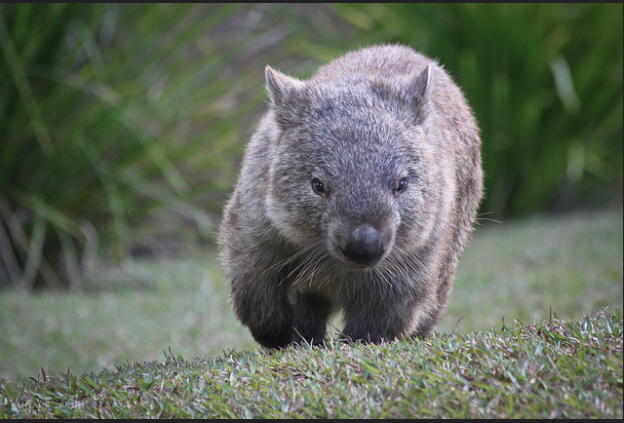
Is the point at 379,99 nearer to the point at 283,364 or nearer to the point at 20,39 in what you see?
the point at 283,364

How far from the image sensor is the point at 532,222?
28.3 ft

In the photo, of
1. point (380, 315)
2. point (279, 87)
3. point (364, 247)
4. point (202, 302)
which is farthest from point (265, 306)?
point (202, 302)

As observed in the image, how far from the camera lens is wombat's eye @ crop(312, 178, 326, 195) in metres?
3.21

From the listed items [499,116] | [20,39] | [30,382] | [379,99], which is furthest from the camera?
[499,116]

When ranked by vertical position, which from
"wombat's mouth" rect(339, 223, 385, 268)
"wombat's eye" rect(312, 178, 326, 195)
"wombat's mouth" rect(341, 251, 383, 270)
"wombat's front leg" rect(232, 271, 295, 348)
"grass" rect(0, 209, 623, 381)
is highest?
"wombat's eye" rect(312, 178, 326, 195)

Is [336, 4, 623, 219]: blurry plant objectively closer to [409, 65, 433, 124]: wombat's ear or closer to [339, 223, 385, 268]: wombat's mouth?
[409, 65, 433, 124]: wombat's ear

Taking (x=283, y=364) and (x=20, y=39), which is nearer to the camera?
(x=283, y=364)

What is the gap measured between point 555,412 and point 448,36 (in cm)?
749

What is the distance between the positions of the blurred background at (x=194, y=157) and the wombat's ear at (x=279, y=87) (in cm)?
231

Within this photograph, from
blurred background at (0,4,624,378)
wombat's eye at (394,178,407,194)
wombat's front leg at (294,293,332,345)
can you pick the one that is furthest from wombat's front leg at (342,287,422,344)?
blurred background at (0,4,624,378)

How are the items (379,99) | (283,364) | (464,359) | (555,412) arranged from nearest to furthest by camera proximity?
(555,412), (464,359), (283,364), (379,99)

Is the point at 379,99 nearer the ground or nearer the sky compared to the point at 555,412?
nearer the sky

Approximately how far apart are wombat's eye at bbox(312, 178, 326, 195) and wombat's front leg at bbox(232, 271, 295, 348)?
1.90ft

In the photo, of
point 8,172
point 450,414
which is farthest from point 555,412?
point 8,172
